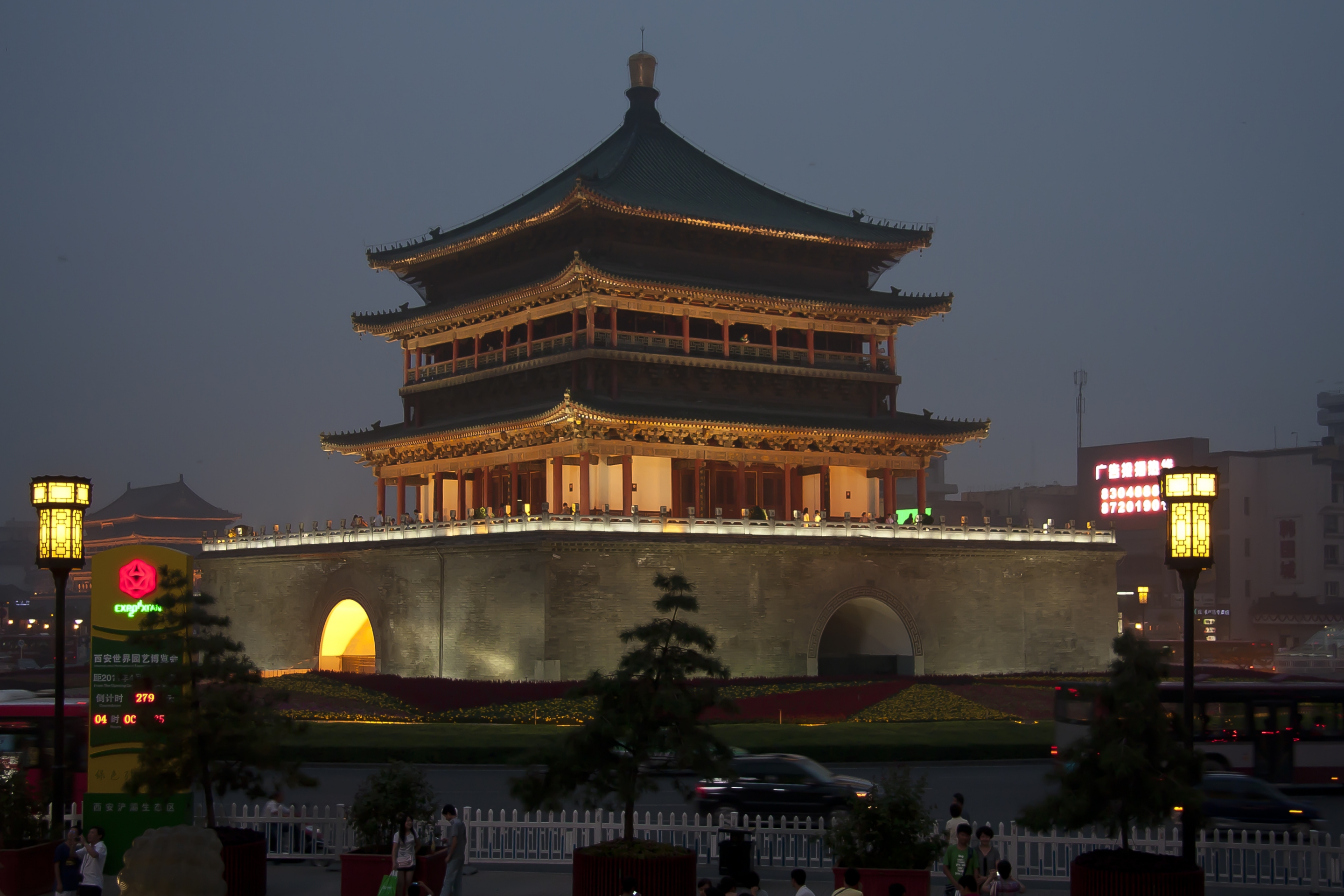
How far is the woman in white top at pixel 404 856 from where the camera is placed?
15180 millimetres

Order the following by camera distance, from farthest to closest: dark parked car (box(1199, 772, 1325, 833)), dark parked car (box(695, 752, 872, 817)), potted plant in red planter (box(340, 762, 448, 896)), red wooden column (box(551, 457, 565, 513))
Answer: red wooden column (box(551, 457, 565, 513)) → dark parked car (box(695, 752, 872, 817)) → dark parked car (box(1199, 772, 1325, 833)) → potted plant in red planter (box(340, 762, 448, 896))

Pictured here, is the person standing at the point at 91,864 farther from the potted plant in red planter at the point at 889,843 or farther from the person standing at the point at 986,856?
the person standing at the point at 986,856

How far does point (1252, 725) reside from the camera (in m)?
26.8

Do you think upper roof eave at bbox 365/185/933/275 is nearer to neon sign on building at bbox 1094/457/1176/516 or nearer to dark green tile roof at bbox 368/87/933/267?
dark green tile roof at bbox 368/87/933/267

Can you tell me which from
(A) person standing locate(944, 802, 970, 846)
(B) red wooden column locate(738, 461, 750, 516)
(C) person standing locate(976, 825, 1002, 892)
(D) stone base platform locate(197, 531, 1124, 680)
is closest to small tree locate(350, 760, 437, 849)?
(A) person standing locate(944, 802, 970, 846)

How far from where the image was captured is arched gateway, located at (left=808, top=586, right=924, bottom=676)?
44.7m

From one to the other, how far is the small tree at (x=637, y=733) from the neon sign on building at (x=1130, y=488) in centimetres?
6672

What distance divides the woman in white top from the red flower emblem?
4.52 m

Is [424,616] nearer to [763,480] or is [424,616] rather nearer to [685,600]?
[763,480]

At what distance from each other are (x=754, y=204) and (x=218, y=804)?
34.1m

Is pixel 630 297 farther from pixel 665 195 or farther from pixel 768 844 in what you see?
pixel 768 844

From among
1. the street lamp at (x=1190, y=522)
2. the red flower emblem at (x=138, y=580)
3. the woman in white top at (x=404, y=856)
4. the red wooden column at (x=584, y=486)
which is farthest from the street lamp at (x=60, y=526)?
the red wooden column at (x=584, y=486)

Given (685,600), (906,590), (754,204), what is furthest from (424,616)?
(685,600)

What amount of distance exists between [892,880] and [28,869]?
407 inches
